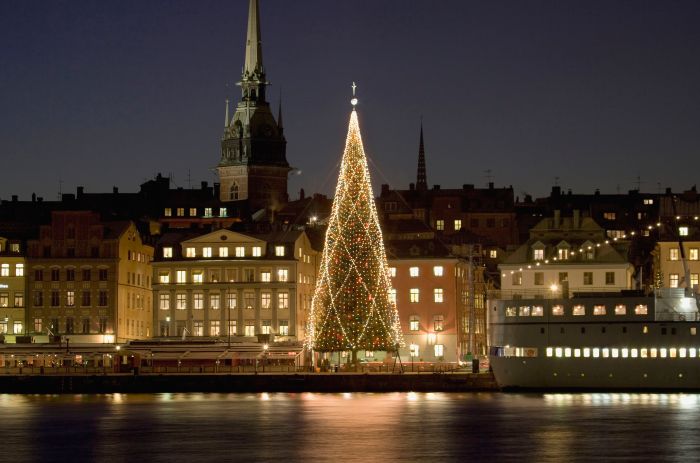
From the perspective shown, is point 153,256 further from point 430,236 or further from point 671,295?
point 671,295

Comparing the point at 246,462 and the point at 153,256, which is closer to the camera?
the point at 246,462

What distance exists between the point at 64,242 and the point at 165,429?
46517 mm

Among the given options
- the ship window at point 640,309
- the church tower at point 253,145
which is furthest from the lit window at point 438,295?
the church tower at point 253,145

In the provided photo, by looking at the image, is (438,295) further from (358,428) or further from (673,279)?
(358,428)

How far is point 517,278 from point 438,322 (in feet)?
27.2

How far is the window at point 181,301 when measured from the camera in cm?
11825

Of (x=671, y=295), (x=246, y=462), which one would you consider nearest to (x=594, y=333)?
(x=671, y=295)

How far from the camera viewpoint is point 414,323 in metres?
117

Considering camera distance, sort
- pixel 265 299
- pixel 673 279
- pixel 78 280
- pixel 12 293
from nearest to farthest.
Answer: pixel 673 279 → pixel 265 299 → pixel 78 280 → pixel 12 293

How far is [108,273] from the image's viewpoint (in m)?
118

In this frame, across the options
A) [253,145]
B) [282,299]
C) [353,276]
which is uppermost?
[253,145]

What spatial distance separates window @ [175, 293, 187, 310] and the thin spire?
41.8 metres

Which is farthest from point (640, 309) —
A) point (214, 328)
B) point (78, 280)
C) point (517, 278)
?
point (78, 280)

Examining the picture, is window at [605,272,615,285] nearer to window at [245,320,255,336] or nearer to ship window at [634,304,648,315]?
ship window at [634,304,648,315]
